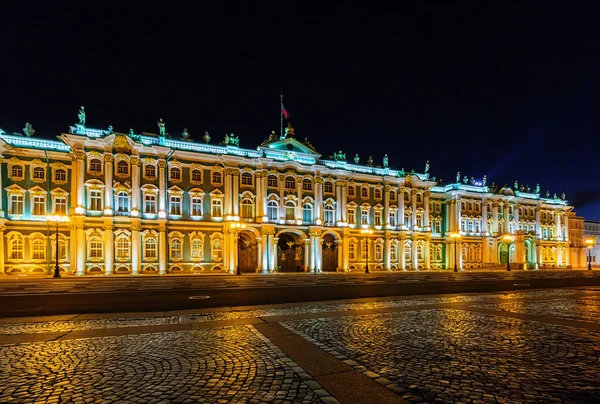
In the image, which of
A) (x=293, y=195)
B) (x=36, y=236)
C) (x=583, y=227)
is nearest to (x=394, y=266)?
(x=293, y=195)

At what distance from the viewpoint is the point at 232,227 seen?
1811 inches

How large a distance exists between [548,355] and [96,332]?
10.6 meters

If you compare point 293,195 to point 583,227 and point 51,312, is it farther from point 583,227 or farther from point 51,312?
point 583,227

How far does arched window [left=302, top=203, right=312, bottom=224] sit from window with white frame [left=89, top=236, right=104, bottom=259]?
23931mm

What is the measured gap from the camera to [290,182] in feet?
168

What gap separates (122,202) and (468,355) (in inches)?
1642

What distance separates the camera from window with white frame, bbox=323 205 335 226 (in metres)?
53.4

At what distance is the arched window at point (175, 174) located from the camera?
4503cm

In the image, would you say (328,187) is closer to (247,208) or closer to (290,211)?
(290,211)

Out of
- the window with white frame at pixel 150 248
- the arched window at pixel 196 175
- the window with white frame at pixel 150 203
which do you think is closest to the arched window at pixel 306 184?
the arched window at pixel 196 175

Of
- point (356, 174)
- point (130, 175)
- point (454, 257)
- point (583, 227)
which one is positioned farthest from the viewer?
point (583, 227)

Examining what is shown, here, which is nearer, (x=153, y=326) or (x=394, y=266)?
(x=153, y=326)

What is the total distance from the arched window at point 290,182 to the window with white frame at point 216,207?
890 cm

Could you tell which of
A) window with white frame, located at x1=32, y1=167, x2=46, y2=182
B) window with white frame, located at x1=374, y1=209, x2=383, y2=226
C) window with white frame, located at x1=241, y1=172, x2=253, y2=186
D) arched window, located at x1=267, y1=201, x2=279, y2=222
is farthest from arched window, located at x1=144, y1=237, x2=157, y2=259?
window with white frame, located at x1=374, y1=209, x2=383, y2=226
